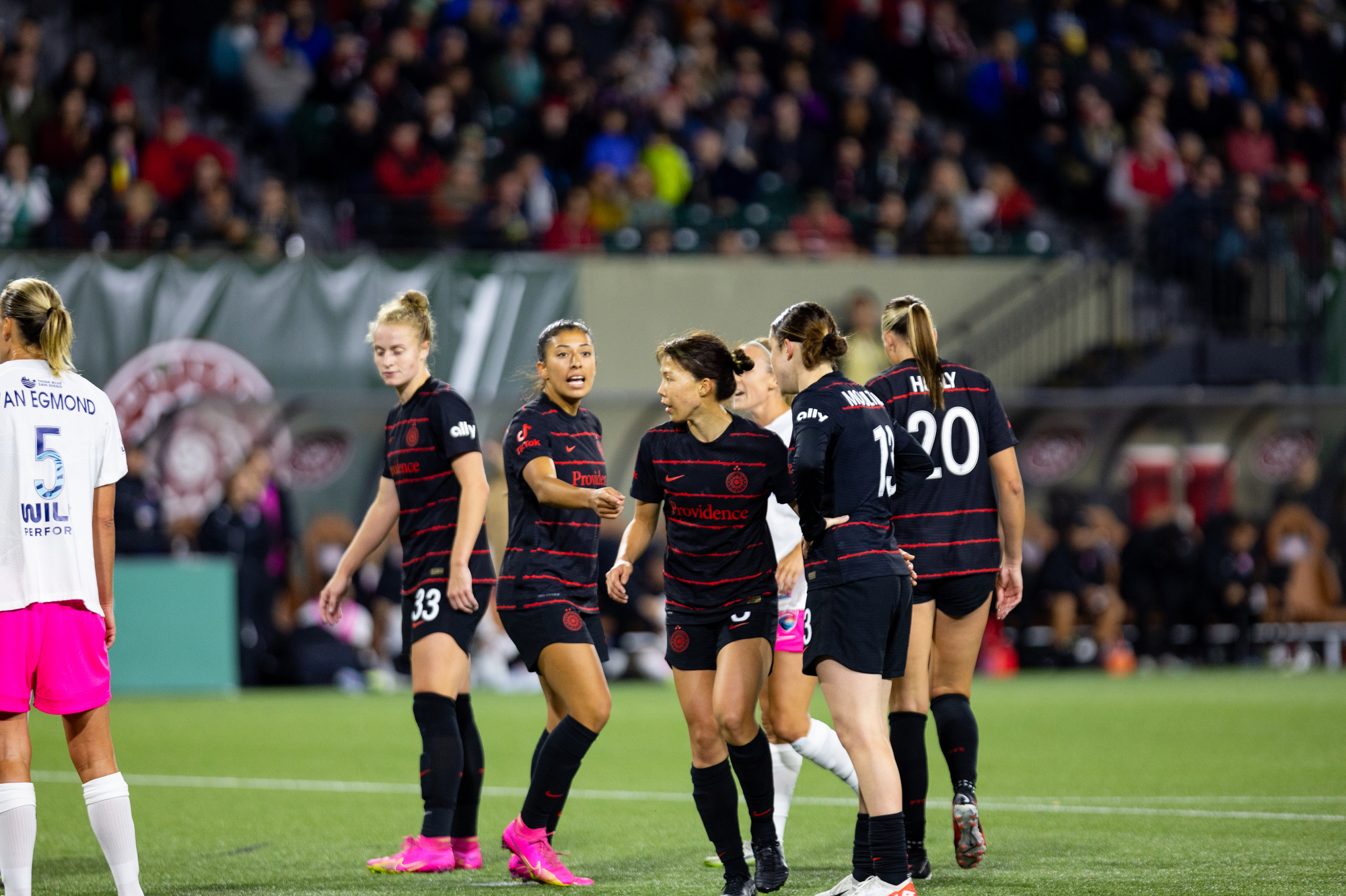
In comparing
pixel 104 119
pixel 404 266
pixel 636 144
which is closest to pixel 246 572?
pixel 404 266

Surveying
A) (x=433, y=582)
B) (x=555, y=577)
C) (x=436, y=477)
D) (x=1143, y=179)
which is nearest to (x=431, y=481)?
(x=436, y=477)

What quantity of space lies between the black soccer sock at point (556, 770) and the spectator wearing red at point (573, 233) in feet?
41.4

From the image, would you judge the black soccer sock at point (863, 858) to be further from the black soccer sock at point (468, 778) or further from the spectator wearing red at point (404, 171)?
the spectator wearing red at point (404, 171)

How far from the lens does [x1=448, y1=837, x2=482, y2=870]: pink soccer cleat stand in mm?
6871

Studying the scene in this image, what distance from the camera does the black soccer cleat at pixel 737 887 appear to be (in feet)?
18.9

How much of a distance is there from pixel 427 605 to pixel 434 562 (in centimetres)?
18

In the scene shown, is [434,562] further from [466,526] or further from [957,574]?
[957,574]

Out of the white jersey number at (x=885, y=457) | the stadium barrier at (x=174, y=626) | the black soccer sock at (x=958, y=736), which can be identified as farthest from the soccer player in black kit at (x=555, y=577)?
the stadium barrier at (x=174, y=626)

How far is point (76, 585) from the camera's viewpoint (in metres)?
5.38

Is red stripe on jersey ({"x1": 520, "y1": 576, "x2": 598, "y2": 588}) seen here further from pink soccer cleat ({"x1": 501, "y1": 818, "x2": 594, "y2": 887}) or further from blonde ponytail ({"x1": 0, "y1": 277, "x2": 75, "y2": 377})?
blonde ponytail ({"x1": 0, "y1": 277, "x2": 75, "y2": 377})

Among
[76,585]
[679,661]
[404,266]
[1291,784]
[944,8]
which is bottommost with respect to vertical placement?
[1291,784]

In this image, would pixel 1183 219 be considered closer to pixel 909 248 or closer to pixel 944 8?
pixel 909 248

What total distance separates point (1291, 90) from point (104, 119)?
53.6 feet

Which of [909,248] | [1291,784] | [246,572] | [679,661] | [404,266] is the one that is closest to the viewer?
[679,661]
